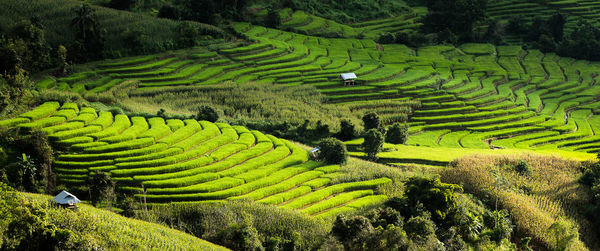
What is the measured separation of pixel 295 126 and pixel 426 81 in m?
25.2

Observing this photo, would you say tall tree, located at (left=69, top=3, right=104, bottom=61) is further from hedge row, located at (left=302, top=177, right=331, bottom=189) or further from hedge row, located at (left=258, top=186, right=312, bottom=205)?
hedge row, located at (left=258, top=186, right=312, bottom=205)

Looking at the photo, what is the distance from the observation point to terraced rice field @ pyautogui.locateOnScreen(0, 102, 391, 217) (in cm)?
3766

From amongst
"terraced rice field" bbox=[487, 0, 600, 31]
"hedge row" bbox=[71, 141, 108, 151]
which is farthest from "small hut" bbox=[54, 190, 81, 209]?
"terraced rice field" bbox=[487, 0, 600, 31]

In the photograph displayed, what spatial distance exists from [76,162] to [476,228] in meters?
27.3

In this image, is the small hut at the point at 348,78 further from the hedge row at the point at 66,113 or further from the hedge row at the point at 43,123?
the hedge row at the point at 43,123

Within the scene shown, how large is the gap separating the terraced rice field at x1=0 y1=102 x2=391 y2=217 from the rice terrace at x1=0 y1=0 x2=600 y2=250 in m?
0.16

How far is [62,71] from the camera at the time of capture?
67062 millimetres

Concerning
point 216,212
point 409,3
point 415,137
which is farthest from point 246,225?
point 409,3

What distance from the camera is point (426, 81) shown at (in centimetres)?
7481

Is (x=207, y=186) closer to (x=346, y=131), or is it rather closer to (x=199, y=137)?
(x=199, y=137)

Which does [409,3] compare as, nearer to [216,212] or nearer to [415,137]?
[415,137]

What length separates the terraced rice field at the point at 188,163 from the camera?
37656mm

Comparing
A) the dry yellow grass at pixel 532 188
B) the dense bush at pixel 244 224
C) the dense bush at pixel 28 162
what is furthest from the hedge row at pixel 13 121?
the dry yellow grass at pixel 532 188

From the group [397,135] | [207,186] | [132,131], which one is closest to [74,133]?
[132,131]
